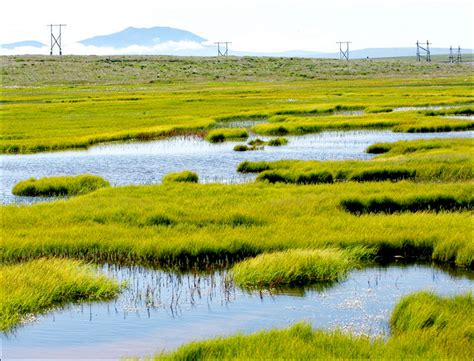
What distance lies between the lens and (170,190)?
2539 centimetres

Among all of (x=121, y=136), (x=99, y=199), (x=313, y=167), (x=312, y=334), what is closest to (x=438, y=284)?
(x=312, y=334)

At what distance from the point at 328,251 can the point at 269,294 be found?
2.48 metres

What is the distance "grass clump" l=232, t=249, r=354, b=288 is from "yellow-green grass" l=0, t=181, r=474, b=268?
111 cm

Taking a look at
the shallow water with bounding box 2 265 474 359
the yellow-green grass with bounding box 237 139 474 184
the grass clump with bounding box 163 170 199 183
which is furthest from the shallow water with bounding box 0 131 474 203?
the shallow water with bounding box 2 265 474 359

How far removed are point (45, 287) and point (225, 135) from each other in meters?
31.8

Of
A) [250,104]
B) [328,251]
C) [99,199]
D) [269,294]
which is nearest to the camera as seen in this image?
[269,294]

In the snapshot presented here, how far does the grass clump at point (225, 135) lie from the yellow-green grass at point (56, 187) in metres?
17.6

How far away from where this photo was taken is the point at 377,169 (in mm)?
29250

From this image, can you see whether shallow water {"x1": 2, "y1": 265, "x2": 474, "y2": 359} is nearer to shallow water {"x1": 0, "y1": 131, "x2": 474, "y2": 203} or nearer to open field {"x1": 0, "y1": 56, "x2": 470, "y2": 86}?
shallow water {"x1": 0, "y1": 131, "x2": 474, "y2": 203}

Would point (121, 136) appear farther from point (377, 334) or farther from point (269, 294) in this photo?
point (377, 334)

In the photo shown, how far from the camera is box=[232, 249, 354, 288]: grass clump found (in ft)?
51.9

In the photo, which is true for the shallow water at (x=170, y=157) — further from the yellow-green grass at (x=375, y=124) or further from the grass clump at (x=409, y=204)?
the grass clump at (x=409, y=204)

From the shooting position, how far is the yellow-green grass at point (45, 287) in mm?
13914

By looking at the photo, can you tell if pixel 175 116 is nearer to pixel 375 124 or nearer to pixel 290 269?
pixel 375 124
